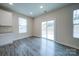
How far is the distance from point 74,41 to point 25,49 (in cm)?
106

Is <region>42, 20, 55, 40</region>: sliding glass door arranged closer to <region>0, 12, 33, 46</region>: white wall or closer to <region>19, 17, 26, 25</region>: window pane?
<region>0, 12, 33, 46</region>: white wall

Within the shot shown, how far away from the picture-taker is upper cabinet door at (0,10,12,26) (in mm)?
2047

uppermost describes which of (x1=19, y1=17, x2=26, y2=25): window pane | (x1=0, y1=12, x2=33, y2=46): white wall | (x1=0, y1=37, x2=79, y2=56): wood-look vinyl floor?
(x1=19, y1=17, x2=26, y2=25): window pane

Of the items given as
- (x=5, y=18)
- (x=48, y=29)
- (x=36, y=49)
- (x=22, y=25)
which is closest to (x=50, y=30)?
(x=48, y=29)

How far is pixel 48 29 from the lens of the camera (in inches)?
87.4

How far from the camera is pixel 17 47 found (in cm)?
211

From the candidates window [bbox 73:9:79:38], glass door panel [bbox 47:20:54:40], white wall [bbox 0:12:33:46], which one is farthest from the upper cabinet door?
window [bbox 73:9:79:38]

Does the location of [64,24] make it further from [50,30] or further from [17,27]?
[17,27]

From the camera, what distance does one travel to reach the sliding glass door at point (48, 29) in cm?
219

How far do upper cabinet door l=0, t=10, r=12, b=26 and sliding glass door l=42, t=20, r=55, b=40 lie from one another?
2.48 feet

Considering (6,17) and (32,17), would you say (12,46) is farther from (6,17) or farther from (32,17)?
(32,17)

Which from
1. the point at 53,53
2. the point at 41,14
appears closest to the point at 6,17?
the point at 41,14

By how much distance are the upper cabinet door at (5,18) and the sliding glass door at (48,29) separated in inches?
29.8

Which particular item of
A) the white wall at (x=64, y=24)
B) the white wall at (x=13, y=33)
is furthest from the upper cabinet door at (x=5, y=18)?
the white wall at (x=64, y=24)
